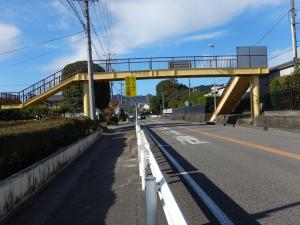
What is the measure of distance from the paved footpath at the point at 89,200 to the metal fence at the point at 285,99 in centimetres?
2285

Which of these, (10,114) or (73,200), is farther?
(10,114)

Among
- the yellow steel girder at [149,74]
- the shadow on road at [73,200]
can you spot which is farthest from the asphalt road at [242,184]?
the yellow steel girder at [149,74]

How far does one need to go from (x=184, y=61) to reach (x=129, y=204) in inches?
1563

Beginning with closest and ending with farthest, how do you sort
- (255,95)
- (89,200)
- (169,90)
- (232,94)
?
(89,200) < (255,95) < (232,94) < (169,90)

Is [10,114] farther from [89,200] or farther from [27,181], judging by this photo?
[89,200]

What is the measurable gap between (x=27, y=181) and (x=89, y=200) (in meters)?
1.53

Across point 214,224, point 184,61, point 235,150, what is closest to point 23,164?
point 214,224

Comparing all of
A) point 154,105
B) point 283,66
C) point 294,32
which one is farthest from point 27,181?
point 154,105

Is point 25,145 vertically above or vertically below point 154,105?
below

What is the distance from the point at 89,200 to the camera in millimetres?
10328

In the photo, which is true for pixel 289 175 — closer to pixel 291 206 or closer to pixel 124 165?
pixel 291 206

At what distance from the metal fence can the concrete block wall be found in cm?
2302

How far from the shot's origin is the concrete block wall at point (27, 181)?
8.97 m

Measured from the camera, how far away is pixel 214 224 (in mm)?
7395
